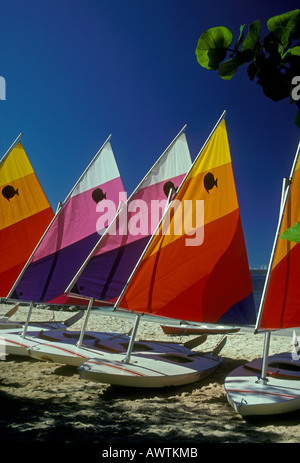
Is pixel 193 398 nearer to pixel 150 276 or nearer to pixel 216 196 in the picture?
pixel 150 276

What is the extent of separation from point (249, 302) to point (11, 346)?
5.76m

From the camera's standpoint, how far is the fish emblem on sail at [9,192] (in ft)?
33.3

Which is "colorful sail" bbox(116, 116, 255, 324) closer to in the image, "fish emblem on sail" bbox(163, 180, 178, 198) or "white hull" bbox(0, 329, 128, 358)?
"fish emblem on sail" bbox(163, 180, 178, 198)

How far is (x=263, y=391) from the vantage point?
17.1ft

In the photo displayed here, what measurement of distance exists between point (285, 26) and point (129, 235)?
7.18 metres

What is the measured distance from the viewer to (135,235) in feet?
27.3

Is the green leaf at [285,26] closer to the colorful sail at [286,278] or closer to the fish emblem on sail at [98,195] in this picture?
the colorful sail at [286,278]

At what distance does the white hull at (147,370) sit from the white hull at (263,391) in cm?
98

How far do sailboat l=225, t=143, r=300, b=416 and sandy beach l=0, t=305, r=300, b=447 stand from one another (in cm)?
40

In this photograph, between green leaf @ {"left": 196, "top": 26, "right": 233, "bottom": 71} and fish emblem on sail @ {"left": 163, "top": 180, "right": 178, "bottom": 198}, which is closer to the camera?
green leaf @ {"left": 196, "top": 26, "right": 233, "bottom": 71}

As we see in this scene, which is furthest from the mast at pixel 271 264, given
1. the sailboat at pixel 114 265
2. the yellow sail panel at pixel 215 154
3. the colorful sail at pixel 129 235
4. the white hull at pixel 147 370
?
the sailboat at pixel 114 265

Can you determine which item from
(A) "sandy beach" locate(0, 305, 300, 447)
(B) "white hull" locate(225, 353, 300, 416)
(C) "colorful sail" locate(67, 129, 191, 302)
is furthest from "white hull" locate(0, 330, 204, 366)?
(B) "white hull" locate(225, 353, 300, 416)

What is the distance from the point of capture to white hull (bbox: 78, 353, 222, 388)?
592 centimetres
